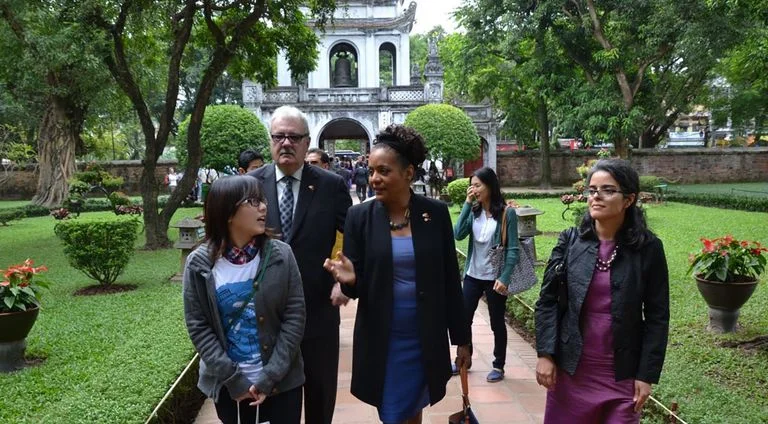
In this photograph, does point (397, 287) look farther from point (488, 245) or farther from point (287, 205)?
point (488, 245)

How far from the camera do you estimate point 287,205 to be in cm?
319

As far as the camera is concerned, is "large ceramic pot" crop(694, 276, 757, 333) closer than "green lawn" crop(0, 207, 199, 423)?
No

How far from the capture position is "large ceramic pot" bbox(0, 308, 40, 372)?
476 centimetres

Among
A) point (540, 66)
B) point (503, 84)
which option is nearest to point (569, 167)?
point (503, 84)

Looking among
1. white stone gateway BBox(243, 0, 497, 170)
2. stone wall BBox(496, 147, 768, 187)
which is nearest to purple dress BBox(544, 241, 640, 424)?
white stone gateway BBox(243, 0, 497, 170)

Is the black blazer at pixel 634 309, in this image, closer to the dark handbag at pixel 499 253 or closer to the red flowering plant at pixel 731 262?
the dark handbag at pixel 499 253

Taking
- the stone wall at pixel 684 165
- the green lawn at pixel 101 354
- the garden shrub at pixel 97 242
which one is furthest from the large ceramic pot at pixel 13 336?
the stone wall at pixel 684 165

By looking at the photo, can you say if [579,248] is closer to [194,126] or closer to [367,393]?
[367,393]

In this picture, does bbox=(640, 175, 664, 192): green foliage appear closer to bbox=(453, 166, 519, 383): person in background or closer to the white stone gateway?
the white stone gateway

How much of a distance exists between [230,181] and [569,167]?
28070mm

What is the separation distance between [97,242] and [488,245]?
5.47 m

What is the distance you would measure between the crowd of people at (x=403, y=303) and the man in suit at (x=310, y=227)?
1.08 feet

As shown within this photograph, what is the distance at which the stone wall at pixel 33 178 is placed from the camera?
26.5 metres

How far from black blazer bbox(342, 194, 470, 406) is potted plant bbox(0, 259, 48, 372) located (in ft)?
11.4
